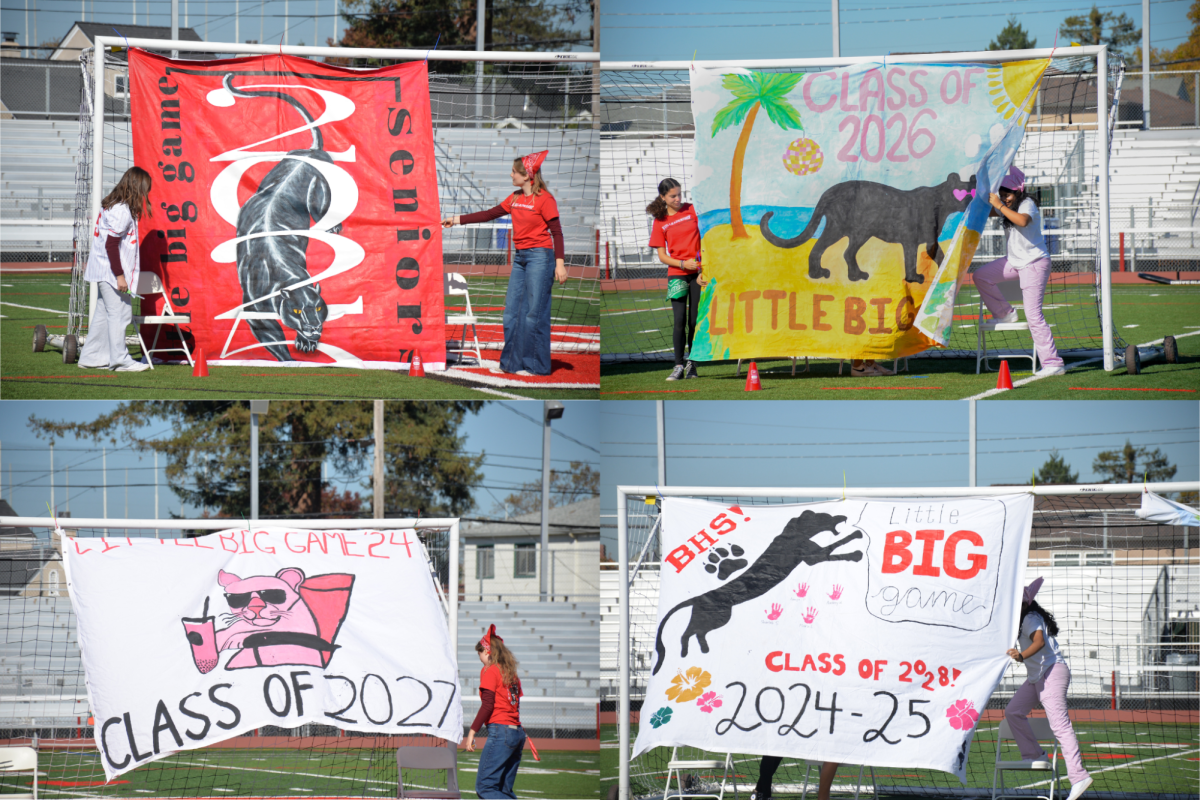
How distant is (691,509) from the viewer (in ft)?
24.7

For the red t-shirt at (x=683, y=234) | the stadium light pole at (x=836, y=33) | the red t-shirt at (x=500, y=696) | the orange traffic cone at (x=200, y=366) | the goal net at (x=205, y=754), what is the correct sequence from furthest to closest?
1. the stadium light pole at (x=836, y=33)
2. the red t-shirt at (x=683, y=234)
3. the orange traffic cone at (x=200, y=366)
4. the goal net at (x=205, y=754)
5. the red t-shirt at (x=500, y=696)

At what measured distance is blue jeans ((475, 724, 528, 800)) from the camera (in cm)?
682

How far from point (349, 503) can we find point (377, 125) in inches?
1169

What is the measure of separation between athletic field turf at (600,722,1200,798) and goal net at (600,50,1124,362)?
419cm

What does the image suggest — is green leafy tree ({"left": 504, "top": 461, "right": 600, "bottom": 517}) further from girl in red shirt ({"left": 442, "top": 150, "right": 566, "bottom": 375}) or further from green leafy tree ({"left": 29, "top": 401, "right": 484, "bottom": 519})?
girl in red shirt ({"left": 442, "top": 150, "right": 566, "bottom": 375})

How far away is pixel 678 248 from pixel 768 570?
3508 millimetres

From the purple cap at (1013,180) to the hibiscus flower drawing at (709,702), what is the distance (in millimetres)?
5369

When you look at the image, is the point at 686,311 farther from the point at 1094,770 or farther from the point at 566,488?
the point at 566,488

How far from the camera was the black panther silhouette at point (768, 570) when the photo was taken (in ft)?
23.5

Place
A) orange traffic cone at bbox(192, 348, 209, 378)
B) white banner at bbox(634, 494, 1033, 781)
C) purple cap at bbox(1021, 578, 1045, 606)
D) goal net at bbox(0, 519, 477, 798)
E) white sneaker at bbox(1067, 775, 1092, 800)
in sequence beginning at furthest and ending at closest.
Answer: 1. orange traffic cone at bbox(192, 348, 209, 378)
2. goal net at bbox(0, 519, 477, 798)
3. purple cap at bbox(1021, 578, 1045, 606)
4. white banner at bbox(634, 494, 1033, 781)
5. white sneaker at bbox(1067, 775, 1092, 800)

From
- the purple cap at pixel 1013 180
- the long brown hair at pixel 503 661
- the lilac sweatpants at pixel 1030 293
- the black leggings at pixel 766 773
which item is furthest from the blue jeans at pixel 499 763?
the purple cap at pixel 1013 180

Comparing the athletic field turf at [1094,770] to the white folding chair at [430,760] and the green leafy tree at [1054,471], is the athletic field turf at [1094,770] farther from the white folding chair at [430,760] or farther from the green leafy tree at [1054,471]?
the green leafy tree at [1054,471]

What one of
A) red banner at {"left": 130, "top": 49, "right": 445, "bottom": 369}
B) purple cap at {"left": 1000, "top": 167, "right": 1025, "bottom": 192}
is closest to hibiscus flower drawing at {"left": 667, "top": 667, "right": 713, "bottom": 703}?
red banner at {"left": 130, "top": 49, "right": 445, "bottom": 369}

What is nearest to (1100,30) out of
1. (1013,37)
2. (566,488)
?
(1013,37)
